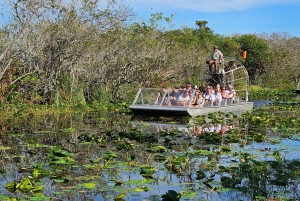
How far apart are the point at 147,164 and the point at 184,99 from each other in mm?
9907

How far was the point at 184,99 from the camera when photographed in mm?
19344

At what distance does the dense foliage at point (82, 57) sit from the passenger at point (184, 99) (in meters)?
4.98

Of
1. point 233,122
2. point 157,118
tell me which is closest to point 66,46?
point 157,118

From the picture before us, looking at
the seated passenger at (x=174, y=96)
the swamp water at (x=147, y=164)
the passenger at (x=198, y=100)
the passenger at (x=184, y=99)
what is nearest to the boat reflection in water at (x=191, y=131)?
the swamp water at (x=147, y=164)

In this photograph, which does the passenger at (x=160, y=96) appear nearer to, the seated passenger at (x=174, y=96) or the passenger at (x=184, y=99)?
the seated passenger at (x=174, y=96)

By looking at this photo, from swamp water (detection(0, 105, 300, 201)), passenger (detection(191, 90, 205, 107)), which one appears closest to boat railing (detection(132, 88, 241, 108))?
passenger (detection(191, 90, 205, 107))

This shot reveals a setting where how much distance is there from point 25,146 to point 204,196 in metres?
5.69

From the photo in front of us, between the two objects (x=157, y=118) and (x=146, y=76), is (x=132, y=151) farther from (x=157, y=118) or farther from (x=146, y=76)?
(x=146, y=76)

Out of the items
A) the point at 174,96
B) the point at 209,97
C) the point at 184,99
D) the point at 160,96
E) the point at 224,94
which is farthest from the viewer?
the point at 224,94

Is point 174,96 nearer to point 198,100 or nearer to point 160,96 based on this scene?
point 160,96

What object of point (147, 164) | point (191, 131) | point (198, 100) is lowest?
→ point (147, 164)

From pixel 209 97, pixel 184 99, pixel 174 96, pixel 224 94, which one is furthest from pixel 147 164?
pixel 224 94

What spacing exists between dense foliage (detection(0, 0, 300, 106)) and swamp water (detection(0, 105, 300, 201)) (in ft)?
18.6

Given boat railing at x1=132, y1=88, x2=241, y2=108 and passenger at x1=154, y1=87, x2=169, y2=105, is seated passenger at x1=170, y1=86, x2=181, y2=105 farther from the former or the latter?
passenger at x1=154, y1=87, x2=169, y2=105
